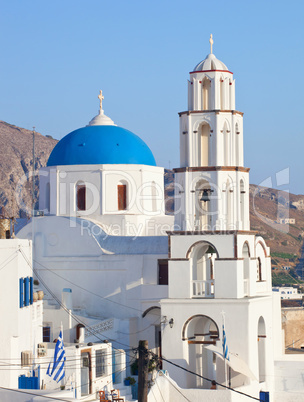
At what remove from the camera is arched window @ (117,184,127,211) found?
35.0 m

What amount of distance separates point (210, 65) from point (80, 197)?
8.28 m

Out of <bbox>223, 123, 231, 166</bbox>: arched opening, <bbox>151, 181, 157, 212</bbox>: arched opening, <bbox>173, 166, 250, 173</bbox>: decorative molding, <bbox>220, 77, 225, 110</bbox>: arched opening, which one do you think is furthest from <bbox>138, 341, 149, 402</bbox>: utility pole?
<bbox>151, 181, 157, 212</bbox>: arched opening

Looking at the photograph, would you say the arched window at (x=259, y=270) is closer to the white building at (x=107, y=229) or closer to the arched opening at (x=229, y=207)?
the white building at (x=107, y=229)

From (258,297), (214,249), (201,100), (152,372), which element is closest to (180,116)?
(201,100)

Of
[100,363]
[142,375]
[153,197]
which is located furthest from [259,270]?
[142,375]

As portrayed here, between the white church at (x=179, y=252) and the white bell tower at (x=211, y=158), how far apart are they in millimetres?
36

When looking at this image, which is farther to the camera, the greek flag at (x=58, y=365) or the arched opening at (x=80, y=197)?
the arched opening at (x=80, y=197)

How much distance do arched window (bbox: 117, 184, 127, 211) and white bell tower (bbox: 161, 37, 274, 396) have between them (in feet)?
18.6

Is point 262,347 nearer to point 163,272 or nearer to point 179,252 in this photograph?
point 179,252

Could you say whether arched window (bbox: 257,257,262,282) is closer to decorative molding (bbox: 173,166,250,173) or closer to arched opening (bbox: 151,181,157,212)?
decorative molding (bbox: 173,166,250,173)

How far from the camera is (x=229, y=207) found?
95.1 feet

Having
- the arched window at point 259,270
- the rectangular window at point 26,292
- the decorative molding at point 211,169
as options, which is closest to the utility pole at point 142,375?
the rectangular window at point 26,292

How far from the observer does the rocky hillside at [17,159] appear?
3989 inches

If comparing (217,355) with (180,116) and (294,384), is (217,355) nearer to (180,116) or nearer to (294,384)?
(294,384)
